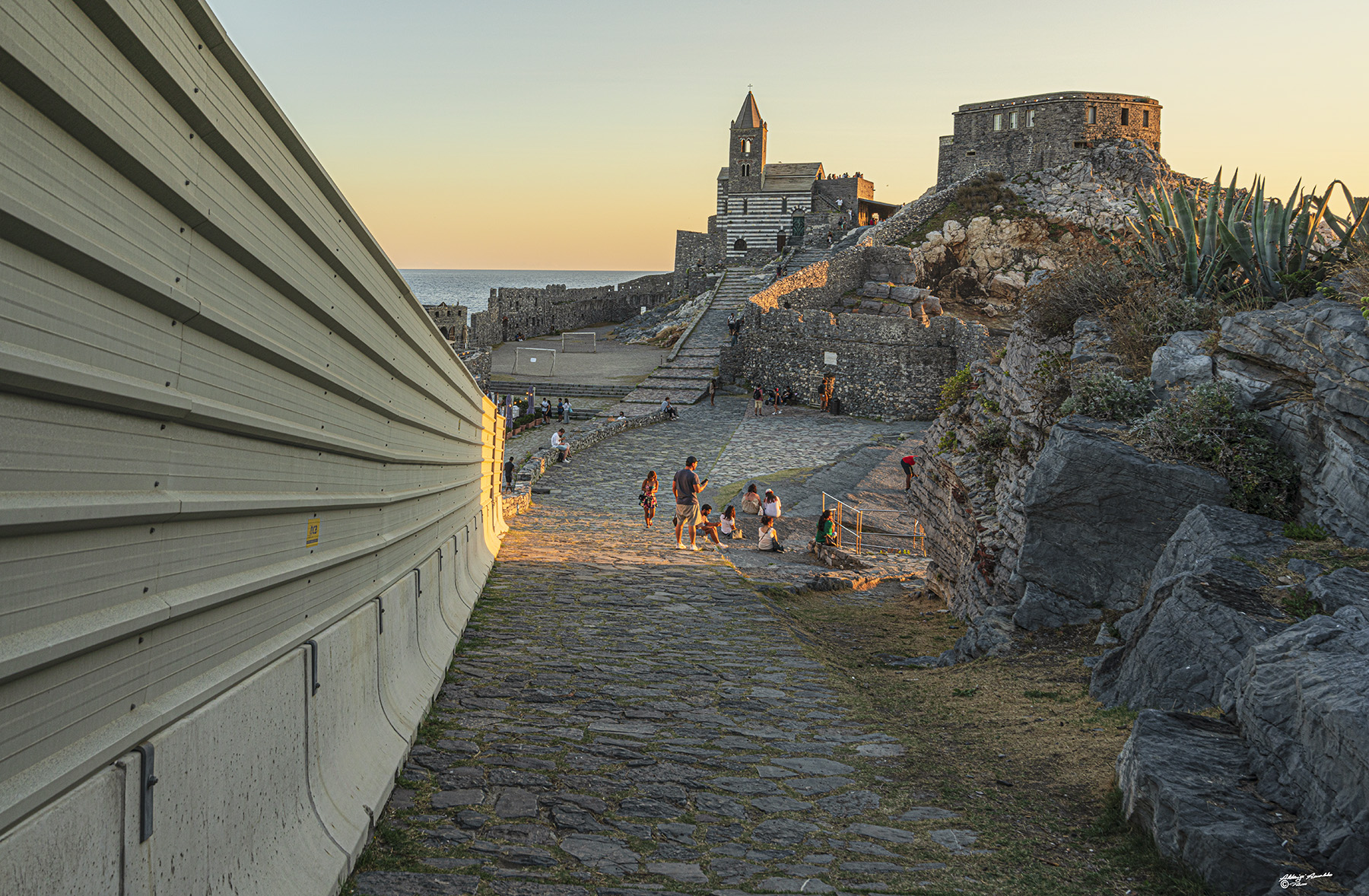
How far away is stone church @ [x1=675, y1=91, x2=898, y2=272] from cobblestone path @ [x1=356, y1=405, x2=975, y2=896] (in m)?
57.3

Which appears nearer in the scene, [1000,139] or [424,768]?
[424,768]

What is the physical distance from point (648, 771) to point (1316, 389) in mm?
4709

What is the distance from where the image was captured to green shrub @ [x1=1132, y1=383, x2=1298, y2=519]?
647 cm

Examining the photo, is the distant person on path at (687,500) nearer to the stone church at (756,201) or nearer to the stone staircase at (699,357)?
the stone staircase at (699,357)

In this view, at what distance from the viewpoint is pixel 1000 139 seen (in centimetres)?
5200

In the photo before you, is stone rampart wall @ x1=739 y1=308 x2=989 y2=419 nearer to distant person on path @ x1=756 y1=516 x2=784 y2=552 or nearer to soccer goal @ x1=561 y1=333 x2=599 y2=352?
soccer goal @ x1=561 y1=333 x2=599 y2=352

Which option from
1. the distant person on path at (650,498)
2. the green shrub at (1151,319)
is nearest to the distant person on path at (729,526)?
the distant person on path at (650,498)

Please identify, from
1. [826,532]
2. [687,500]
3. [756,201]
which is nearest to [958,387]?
[826,532]

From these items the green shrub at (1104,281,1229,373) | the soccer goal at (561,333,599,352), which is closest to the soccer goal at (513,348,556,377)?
the soccer goal at (561,333,599,352)

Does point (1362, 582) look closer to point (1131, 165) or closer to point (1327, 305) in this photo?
point (1327, 305)

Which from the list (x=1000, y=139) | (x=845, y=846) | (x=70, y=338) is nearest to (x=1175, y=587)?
(x=845, y=846)

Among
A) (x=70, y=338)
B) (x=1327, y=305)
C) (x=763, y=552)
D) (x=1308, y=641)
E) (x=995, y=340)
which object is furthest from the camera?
(x=995, y=340)

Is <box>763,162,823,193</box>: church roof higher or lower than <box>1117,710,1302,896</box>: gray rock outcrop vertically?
higher

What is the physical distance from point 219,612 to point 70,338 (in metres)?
1.01
